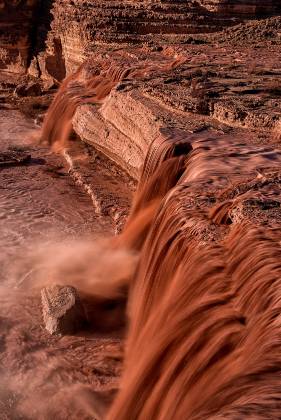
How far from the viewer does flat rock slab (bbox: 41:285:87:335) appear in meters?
6.24

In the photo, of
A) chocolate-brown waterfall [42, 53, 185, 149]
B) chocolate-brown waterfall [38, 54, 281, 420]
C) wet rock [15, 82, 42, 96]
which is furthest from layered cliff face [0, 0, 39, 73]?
chocolate-brown waterfall [38, 54, 281, 420]

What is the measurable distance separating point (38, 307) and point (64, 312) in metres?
0.58

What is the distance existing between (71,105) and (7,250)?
192 inches

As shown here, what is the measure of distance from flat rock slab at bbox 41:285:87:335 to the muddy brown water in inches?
4.0

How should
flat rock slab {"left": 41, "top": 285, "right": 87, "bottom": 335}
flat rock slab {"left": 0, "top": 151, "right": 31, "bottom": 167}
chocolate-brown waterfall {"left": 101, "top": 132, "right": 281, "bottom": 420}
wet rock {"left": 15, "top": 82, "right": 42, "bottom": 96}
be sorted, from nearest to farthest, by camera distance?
1. chocolate-brown waterfall {"left": 101, "top": 132, "right": 281, "bottom": 420}
2. flat rock slab {"left": 41, "top": 285, "right": 87, "bottom": 335}
3. flat rock slab {"left": 0, "top": 151, "right": 31, "bottom": 167}
4. wet rock {"left": 15, "top": 82, "right": 42, "bottom": 96}

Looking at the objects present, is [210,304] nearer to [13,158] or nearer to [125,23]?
[13,158]

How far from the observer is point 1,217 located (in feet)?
28.9

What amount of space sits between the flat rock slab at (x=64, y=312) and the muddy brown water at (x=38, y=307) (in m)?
0.10

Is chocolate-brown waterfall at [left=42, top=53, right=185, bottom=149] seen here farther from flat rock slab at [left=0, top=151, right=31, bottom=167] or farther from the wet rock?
the wet rock

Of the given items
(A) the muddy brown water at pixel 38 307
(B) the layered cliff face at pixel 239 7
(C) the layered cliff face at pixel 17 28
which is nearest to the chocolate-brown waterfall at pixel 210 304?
(A) the muddy brown water at pixel 38 307

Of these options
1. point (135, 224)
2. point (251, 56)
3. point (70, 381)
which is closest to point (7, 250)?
point (135, 224)

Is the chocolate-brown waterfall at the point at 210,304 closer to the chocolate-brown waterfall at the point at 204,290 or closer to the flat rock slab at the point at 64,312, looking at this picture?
the chocolate-brown waterfall at the point at 204,290

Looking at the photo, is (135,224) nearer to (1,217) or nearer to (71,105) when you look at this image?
(1,217)

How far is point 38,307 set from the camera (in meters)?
6.73
